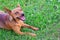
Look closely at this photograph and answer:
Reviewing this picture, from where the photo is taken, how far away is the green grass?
522 cm

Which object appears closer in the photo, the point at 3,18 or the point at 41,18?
the point at 3,18

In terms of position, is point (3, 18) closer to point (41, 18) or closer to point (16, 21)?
point (16, 21)

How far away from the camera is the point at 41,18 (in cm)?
565

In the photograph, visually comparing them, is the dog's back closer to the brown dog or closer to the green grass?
A: the brown dog

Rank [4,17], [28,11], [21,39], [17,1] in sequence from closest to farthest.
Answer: [21,39] < [4,17] < [28,11] < [17,1]

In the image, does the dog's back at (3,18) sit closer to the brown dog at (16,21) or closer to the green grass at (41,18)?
the brown dog at (16,21)

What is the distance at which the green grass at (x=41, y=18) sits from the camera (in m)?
5.22

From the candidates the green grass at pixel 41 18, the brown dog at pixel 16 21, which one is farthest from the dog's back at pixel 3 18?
the green grass at pixel 41 18

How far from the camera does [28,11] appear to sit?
5.98m

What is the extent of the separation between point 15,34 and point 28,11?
0.89 metres

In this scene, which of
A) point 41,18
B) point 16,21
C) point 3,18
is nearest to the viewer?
point 16,21

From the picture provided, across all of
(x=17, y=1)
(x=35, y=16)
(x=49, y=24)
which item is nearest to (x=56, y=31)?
(x=49, y=24)

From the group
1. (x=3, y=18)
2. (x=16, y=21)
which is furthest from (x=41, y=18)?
(x=3, y=18)

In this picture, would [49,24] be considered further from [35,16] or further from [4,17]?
[4,17]
